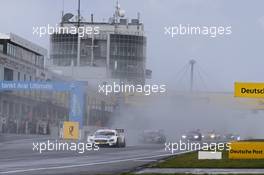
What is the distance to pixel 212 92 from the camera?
4638 centimetres

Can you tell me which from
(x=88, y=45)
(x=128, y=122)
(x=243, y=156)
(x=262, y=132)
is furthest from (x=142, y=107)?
(x=243, y=156)

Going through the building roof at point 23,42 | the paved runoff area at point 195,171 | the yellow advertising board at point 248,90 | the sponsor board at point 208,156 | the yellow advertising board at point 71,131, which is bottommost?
the paved runoff area at point 195,171

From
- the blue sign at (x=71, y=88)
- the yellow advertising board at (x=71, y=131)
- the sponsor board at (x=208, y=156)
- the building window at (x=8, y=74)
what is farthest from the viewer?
the building window at (x=8, y=74)

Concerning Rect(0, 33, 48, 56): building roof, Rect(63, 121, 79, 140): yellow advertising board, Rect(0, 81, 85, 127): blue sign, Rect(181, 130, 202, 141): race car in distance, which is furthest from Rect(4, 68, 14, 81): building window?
Rect(181, 130, 202, 141): race car in distance

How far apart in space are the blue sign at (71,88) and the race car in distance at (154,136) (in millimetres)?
5603

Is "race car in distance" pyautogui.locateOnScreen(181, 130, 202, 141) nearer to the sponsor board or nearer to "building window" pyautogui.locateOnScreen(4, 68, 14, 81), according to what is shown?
"building window" pyautogui.locateOnScreen(4, 68, 14, 81)

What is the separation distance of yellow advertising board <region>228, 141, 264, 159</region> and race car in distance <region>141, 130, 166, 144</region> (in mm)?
29940

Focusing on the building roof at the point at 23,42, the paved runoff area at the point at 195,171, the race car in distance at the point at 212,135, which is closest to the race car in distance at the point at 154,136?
the race car in distance at the point at 212,135

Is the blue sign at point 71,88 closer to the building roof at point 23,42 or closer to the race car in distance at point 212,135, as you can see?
the race car in distance at point 212,135

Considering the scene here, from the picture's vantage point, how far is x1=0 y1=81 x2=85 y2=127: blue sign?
61547mm

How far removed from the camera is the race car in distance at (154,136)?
56906 mm

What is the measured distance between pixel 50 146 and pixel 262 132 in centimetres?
2468

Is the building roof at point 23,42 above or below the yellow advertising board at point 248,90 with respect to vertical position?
above

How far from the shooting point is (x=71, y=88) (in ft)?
206
